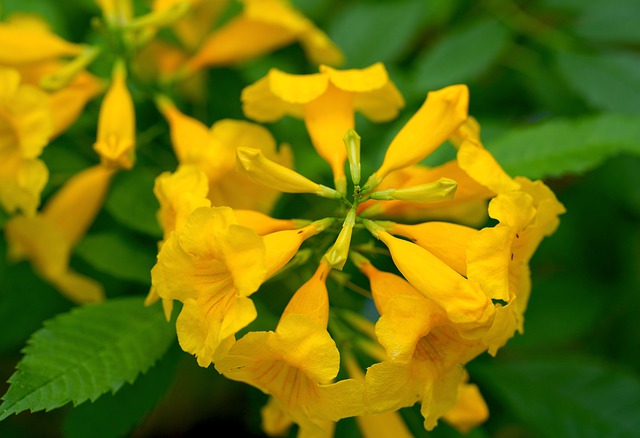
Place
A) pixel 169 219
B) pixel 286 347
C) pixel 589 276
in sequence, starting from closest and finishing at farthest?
pixel 286 347 → pixel 169 219 → pixel 589 276

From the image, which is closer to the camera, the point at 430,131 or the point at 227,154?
the point at 430,131

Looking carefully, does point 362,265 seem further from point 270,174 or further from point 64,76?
point 64,76

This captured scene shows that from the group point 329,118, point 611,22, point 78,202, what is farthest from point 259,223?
point 611,22

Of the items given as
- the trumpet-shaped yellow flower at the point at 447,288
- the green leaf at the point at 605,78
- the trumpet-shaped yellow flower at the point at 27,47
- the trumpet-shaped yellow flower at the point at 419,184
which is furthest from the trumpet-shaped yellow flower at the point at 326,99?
the green leaf at the point at 605,78

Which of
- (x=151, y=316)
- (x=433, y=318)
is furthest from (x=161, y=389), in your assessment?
(x=433, y=318)

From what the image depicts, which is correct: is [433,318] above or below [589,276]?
above

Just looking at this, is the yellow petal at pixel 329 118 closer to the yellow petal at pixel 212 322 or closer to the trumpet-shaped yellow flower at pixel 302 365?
the trumpet-shaped yellow flower at pixel 302 365

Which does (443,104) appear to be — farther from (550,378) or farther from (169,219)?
(550,378)
